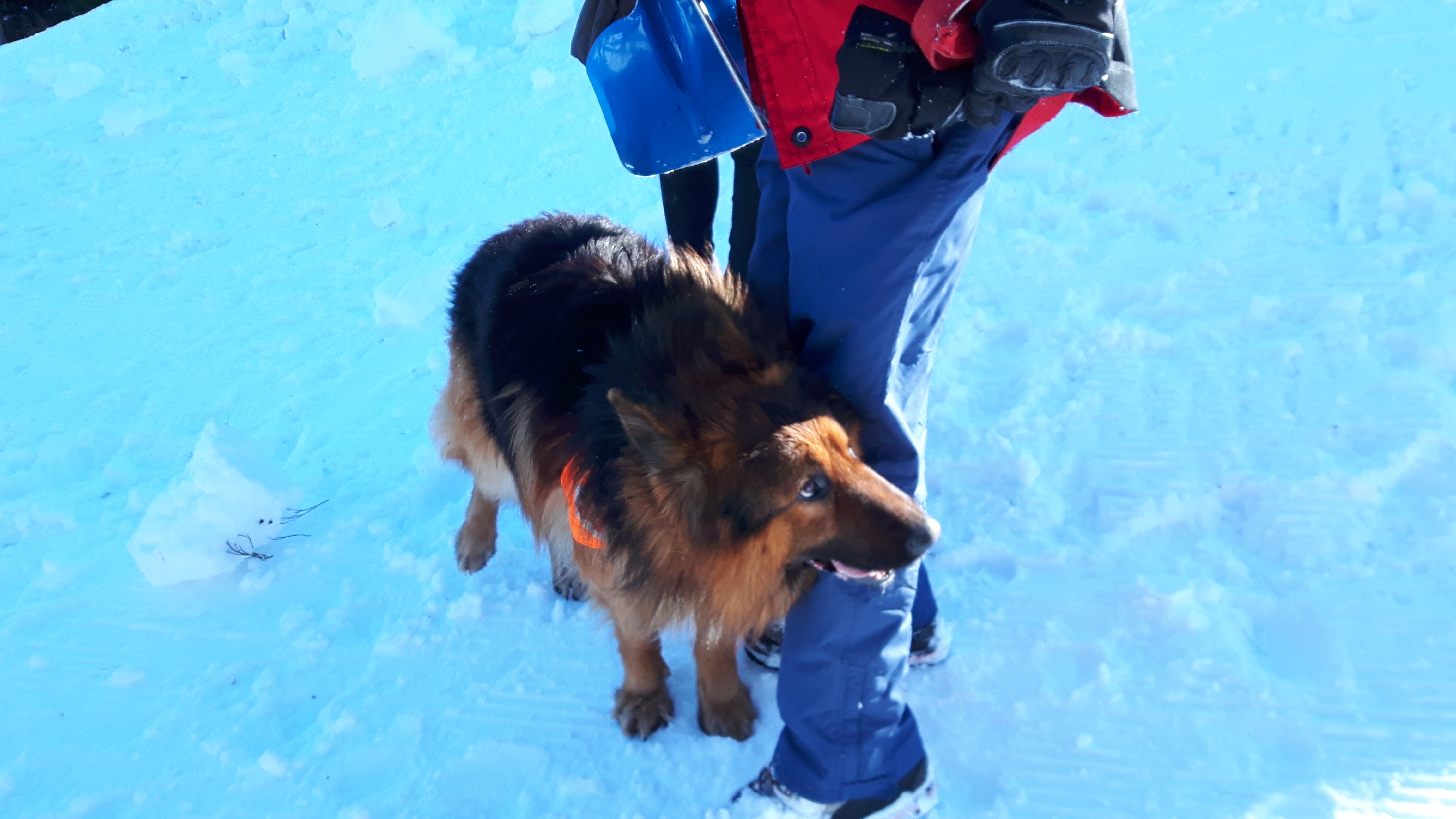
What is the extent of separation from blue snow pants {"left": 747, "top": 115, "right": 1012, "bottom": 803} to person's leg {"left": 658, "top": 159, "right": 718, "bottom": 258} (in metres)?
0.92

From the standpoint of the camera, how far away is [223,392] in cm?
430

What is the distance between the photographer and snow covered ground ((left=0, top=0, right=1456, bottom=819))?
2.32m

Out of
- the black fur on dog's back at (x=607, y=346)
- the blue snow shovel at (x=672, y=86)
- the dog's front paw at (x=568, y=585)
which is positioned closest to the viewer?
the black fur on dog's back at (x=607, y=346)

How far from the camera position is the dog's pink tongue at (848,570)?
1920 millimetres

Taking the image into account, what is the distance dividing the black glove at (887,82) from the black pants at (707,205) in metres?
1.41

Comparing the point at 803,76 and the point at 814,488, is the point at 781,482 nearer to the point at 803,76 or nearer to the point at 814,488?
the point at 814,488

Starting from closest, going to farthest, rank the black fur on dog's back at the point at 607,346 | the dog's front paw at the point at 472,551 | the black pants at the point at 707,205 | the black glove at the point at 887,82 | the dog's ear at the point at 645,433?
the black glove at the point at 887,82 < the dog's ear at the point at 645,433 < the black fur on dog's back at the point at 607,346 < the black pants at the point at 707,205 < the dog's front paw at the point at 472,551

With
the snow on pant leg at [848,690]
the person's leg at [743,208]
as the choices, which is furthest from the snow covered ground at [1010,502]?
the person's leg at [743,208]

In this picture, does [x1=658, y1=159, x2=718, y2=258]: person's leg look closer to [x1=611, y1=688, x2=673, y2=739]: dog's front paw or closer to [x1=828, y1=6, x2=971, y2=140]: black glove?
[x1=828, y1=6, x2=971, y2=140]: black glove

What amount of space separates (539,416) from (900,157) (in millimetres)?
1243

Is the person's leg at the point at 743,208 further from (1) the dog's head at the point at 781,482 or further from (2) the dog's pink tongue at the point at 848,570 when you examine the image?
(2) the dog's pink tongue at the point at 848,570

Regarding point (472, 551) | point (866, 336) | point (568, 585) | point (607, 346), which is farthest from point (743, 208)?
point (472, 551)

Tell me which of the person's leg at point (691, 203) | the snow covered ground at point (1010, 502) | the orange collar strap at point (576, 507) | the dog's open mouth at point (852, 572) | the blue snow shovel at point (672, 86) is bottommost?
the snow covered ground at point (1010, 502)

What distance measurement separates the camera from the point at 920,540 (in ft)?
6.08
